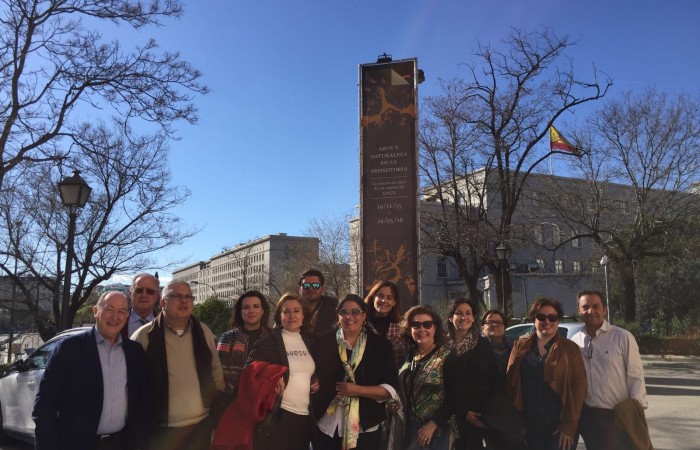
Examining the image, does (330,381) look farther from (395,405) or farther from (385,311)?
(385,311)

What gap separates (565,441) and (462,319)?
4.33 feet

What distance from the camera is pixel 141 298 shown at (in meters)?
5.23

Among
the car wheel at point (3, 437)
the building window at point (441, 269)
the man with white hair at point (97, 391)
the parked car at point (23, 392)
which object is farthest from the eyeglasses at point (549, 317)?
the building window at point (441, 269)

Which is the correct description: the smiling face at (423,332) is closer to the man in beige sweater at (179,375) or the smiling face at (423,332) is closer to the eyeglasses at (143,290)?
the man in beige sweater at (179,375)

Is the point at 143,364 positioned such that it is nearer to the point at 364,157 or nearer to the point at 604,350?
the point at 604,350

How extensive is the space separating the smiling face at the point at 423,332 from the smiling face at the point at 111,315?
220 cm

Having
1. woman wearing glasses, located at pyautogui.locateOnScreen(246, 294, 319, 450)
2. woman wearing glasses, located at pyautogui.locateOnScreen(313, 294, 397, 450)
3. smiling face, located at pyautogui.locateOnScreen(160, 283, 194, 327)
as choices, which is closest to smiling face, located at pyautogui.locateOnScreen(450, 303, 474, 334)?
woman wearing glasses, located at pyautogui.locateOnScreen(313, 294, 397, 450)

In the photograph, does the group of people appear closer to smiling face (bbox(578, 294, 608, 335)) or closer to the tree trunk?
smiling face (bbox(578, 294, 608, 335))

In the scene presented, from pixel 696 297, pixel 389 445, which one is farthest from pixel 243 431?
pixel 696 297

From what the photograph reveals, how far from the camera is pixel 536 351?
16.8ft

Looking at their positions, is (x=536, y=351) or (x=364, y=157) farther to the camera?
(x=364, y=157)

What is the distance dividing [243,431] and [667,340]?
24.6 m

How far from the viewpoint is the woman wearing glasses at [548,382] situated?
481cm

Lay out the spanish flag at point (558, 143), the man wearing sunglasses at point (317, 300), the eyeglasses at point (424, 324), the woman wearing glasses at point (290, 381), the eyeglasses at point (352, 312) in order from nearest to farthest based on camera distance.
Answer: the woman wearing glasses at point (290, 381), the eyeglasses at point (352, 312), the eyeglasses at point (424, 324), the man wearing sunglasses at point (317, 300), the spanish flag at point (558, 143)
